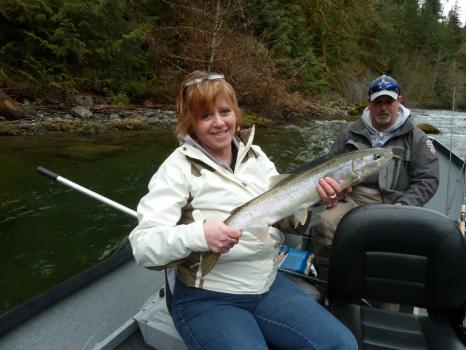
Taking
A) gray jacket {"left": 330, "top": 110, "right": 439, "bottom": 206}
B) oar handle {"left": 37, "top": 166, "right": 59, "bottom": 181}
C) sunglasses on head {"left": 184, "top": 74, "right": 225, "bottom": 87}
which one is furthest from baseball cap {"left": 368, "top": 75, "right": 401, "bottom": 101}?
oar handle {"left": 37, "top": 166, "right": 59, "bottom": 181}

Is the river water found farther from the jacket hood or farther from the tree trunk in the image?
the tree trunk

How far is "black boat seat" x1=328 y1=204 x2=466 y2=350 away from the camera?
6.86 ft

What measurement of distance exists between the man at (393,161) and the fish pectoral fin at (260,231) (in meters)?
1.65

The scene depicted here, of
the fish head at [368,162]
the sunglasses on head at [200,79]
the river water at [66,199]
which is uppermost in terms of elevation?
the sunglasses on head at [200,79]

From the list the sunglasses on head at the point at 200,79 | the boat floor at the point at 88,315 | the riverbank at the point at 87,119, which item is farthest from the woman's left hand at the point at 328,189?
the riverbank at the point at 87,119

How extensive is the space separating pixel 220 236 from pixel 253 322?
19.0 inches

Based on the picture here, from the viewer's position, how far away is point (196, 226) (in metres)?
1.68

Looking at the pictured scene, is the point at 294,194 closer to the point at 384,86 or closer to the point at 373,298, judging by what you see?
the point at 373,298

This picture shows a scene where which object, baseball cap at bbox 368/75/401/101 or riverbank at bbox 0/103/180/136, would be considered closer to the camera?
baseball cap at bbox 368/75/401/101

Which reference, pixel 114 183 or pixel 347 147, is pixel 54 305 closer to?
pixel 347 147

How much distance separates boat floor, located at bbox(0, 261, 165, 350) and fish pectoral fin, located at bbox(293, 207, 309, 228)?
1.18m

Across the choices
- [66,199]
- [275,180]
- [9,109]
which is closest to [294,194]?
[275,180]

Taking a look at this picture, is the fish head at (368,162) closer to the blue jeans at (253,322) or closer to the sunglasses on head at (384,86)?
the blue jeans at (253,322)

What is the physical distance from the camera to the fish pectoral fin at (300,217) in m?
2.04
